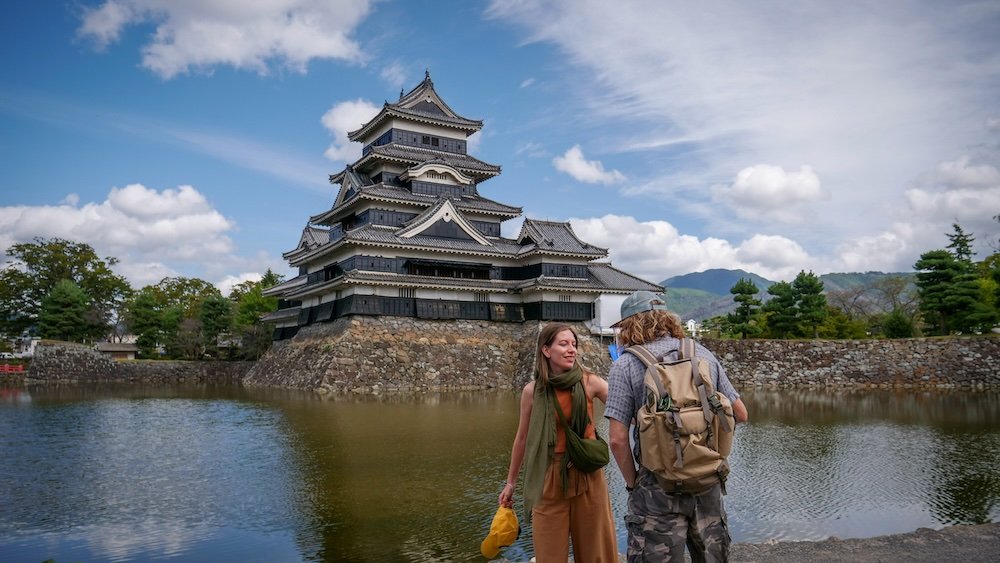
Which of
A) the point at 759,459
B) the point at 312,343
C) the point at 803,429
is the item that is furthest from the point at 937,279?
the point at 312,343

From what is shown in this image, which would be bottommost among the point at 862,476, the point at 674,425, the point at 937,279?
the point at 862,476

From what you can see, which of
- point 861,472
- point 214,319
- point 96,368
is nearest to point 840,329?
point 861,472

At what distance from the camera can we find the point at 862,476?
976 cm

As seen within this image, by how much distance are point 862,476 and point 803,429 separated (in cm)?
506

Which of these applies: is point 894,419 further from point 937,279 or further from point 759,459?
point 937,279

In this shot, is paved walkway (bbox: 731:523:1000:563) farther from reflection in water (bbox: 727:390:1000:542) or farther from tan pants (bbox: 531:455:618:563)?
tan pants (bbox: 531:455:618:563)

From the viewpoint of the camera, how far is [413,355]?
27750 mm

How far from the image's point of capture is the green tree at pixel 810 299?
31109mm

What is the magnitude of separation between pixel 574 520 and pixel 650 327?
1249mm

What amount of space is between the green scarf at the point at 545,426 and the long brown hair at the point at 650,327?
0.38 metres

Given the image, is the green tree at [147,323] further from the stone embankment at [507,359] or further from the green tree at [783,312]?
the green tree at [783,312]

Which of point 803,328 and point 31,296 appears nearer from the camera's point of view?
point 803,328

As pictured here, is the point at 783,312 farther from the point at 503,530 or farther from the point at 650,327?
the point at 503,530

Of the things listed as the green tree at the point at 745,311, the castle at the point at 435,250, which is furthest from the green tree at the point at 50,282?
the green tree at the point at 745,311
